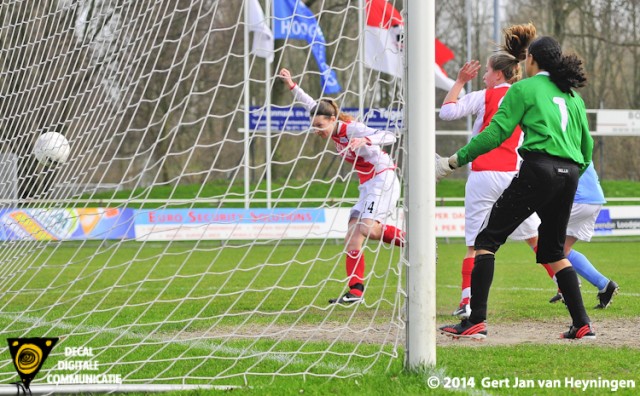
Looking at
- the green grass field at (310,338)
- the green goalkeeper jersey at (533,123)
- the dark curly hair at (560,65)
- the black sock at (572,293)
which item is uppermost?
the dark curly hair at (560,65)

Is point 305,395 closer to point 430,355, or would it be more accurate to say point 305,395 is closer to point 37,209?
point 430,355

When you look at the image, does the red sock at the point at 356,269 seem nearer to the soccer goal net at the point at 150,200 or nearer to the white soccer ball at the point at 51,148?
the soccer goal net at the point at 150,200

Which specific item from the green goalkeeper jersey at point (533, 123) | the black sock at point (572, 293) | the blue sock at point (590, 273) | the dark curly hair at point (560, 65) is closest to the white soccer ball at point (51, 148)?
the green goalkeeper jersey at point (533, 123)

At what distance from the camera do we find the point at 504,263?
13.4m

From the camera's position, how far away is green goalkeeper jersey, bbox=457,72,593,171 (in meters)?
5.10

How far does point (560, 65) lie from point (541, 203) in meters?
0.83

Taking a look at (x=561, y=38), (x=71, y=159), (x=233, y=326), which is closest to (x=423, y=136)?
(x=233, y=326)

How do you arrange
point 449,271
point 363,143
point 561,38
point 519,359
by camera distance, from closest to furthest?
point 519,359, point 363,143, point 449,271, point 561,38

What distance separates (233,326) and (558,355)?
2.60 meters

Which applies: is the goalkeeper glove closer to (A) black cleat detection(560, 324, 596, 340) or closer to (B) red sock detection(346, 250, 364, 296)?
(A) black cleat detection(560, 324, 596, 340)

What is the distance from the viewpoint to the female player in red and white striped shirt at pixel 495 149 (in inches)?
249

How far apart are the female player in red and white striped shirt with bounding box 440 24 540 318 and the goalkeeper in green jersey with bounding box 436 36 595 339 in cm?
94

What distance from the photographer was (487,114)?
6.50 meters

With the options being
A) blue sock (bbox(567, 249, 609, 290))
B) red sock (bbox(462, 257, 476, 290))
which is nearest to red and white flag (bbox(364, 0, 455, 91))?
red sock (bbox(462, 257, 476, 290))
